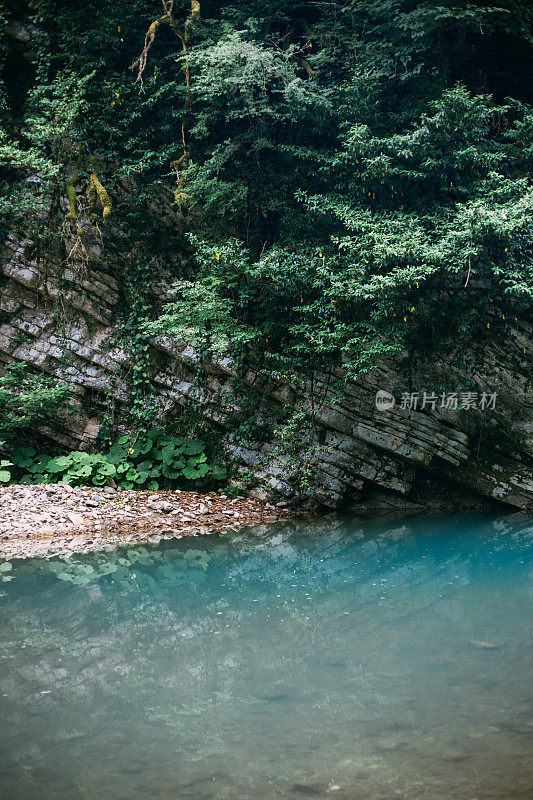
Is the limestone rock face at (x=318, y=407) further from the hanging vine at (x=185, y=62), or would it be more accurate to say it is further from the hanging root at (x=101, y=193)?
the hanging vine at (x=185, y=62)

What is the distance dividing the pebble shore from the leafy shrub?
35cm

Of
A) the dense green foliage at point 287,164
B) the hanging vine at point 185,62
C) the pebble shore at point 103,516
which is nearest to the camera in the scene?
the pebble shore at point 103,516

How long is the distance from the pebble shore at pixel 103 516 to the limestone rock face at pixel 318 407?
38.2 inches

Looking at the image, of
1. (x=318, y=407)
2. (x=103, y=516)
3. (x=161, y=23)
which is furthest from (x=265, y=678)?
(x=161, y=23)

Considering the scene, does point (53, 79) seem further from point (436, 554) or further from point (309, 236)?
point (436, 554)

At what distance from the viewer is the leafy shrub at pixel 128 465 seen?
1036cm

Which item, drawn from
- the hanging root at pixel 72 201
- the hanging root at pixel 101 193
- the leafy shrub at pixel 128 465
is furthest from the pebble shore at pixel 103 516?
the hanging root at pixel 101 193

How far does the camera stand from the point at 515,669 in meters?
4.35

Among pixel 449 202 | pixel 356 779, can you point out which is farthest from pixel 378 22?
pixel 356 779

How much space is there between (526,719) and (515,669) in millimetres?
793

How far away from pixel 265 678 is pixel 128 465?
6.97 meters

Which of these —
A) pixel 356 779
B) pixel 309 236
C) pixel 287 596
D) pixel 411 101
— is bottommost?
pixel 287 596

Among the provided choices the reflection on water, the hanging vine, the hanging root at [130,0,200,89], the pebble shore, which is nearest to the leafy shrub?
the pebble shore

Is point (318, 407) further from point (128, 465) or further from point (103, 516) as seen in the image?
point (103, 516)
